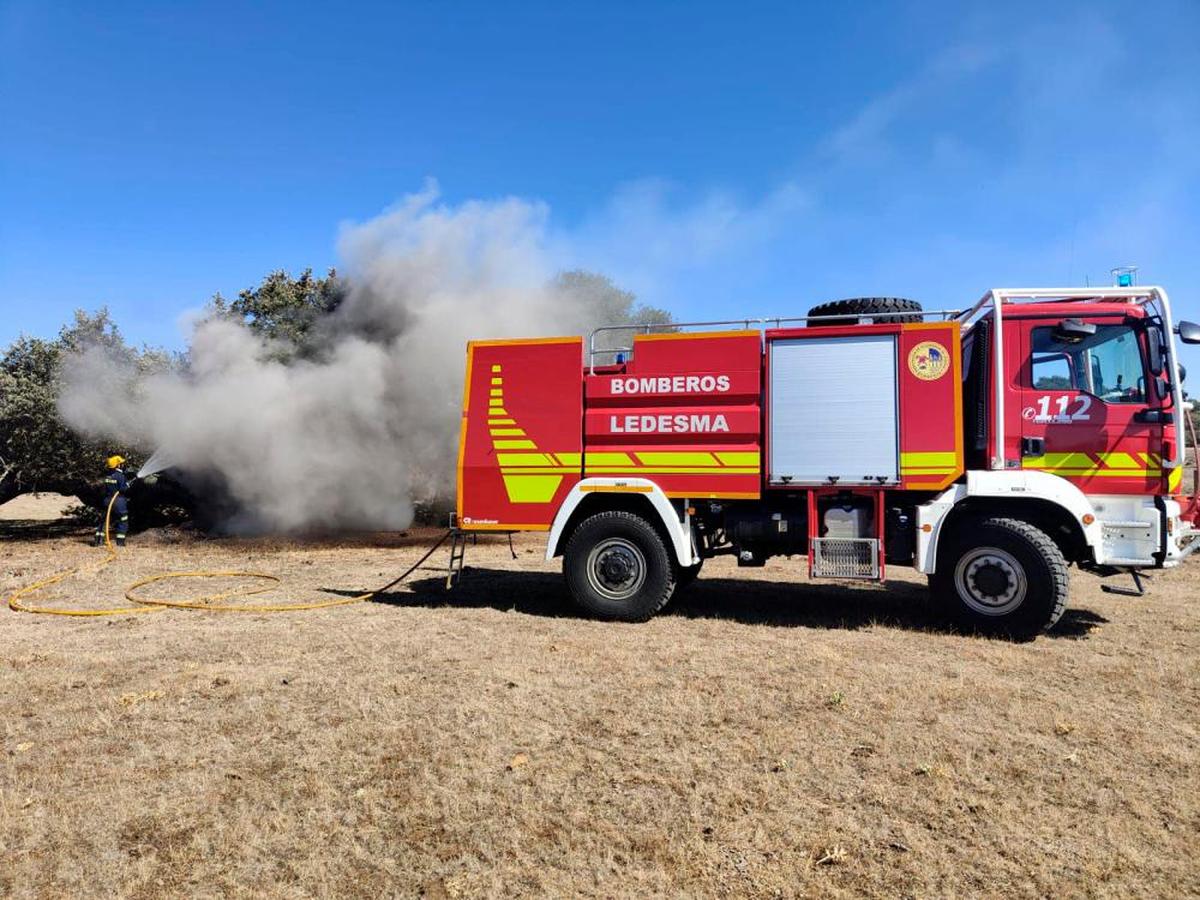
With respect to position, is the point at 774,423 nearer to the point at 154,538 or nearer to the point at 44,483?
the point at 154,538

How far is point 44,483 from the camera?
50.5 feet

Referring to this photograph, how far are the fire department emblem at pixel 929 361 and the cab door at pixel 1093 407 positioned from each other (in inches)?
25.5

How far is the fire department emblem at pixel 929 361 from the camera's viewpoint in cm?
672

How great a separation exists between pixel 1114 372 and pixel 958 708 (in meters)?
3.72

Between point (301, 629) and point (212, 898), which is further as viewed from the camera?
point (301, 629)

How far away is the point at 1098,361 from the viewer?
648 cm

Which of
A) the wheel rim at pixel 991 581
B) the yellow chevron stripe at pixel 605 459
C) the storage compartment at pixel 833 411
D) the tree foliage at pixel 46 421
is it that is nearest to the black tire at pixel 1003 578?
the wheel rim at pixel 991 581

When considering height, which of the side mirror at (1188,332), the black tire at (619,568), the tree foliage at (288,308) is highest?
the tree foliage at (288,308)

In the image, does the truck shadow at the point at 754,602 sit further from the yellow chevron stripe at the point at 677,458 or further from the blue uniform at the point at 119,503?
the blue uniform at the point at 119,503

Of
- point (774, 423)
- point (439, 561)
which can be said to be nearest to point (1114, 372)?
point (774, 423)

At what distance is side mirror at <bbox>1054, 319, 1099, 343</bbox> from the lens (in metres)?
6.29

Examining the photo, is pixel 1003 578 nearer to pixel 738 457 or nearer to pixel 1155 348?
pixel 1155 348

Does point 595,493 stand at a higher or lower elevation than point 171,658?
higher

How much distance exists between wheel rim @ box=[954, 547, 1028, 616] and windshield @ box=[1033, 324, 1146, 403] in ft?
5.09
